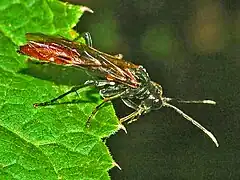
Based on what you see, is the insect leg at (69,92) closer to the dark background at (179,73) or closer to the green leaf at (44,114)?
the green leaf at (44,114)

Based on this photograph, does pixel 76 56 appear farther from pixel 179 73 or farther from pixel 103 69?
pixel 179 73

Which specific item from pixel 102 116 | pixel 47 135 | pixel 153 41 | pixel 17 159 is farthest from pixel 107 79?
pixel 153 41

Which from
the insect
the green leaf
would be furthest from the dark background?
the green leaf

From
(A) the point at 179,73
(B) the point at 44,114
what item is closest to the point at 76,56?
(B) the point at 44,114

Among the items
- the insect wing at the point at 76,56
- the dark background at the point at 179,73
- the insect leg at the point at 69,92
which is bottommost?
the dark background at the point at 179,73

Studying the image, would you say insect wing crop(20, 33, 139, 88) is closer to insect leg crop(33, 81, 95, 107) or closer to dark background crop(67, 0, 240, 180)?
insect leg crop(33, 81, 95, 107)

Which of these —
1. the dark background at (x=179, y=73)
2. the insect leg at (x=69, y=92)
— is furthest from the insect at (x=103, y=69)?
the dark background at (x=179, y=73)
